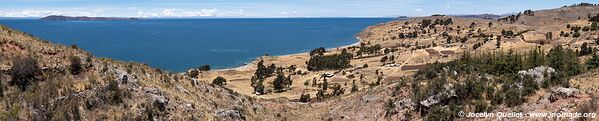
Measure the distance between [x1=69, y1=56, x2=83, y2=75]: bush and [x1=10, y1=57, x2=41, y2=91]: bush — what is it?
6.69ft

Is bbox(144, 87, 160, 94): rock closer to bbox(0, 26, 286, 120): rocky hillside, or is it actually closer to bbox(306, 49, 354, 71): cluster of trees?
bbox(0, 26, 286, 120): rocky hillside

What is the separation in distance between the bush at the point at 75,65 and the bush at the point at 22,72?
2038 mm

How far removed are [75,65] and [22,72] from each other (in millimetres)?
2709

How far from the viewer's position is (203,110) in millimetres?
29594

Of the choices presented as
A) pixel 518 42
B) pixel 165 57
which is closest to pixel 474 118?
pixel 518 42

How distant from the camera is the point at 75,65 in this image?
28.3 metres

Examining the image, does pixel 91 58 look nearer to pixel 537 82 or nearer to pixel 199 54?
pixel 537 82

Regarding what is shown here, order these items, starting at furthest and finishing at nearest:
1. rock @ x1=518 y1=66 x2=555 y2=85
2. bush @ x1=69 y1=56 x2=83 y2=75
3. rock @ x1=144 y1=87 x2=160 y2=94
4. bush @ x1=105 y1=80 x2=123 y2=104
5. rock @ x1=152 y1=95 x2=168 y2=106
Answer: rock @ x1=518 y1=66 x2=555 y2=85, rock @ x1=144 y1=87 x2=160 y2=94, bush @ x1=69 y1=56 x2=83 y2=75, rock @ x1=152 y1=95 x2=168 y2=106, bush @ x1=105 y1=80 x2=123 y2=104

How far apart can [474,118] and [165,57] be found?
4880 inches

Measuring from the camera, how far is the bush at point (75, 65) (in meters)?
28.2

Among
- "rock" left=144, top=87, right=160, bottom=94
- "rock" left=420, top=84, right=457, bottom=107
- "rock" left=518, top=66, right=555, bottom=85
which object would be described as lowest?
"rock" left=420, top=84, right=457, bottom=107

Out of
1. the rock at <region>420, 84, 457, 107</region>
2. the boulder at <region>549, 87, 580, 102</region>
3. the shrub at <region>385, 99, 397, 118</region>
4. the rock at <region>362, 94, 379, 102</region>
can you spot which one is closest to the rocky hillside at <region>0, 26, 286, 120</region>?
the shrub at <region>385, 99, 397, 118</region>

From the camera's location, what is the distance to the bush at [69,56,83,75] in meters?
28.2

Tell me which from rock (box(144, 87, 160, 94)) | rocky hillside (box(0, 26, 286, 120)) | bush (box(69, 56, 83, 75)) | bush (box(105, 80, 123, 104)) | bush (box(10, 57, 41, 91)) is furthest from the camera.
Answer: rock (box(144, 87, 160, 94))
